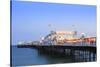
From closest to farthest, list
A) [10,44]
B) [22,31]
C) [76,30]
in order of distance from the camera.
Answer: [10,44] → [22,31] → [76,30]

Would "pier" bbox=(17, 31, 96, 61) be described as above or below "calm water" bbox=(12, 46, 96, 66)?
above

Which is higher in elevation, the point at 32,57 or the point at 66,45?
the point at 66,45

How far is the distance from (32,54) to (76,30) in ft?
2.24

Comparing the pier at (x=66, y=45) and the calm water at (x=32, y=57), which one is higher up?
the pier at (x=66, y=45)

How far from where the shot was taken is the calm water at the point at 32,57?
2352 millimetres

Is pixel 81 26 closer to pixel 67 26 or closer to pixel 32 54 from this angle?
pixel 67 26

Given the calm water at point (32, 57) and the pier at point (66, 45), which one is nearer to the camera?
the calm water at point (32, 57)

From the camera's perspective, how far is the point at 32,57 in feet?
7.97

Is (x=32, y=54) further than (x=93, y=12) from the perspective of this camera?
No

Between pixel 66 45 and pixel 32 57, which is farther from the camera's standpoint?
pixel 66 45

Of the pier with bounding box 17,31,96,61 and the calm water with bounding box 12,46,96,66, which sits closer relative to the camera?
the calm water with bounding box 12,46,96,66

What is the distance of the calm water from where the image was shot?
92.6 inches

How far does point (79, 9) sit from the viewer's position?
2604 mm

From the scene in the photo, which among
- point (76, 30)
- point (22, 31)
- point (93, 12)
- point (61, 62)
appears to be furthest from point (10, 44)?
point (93, 12)
